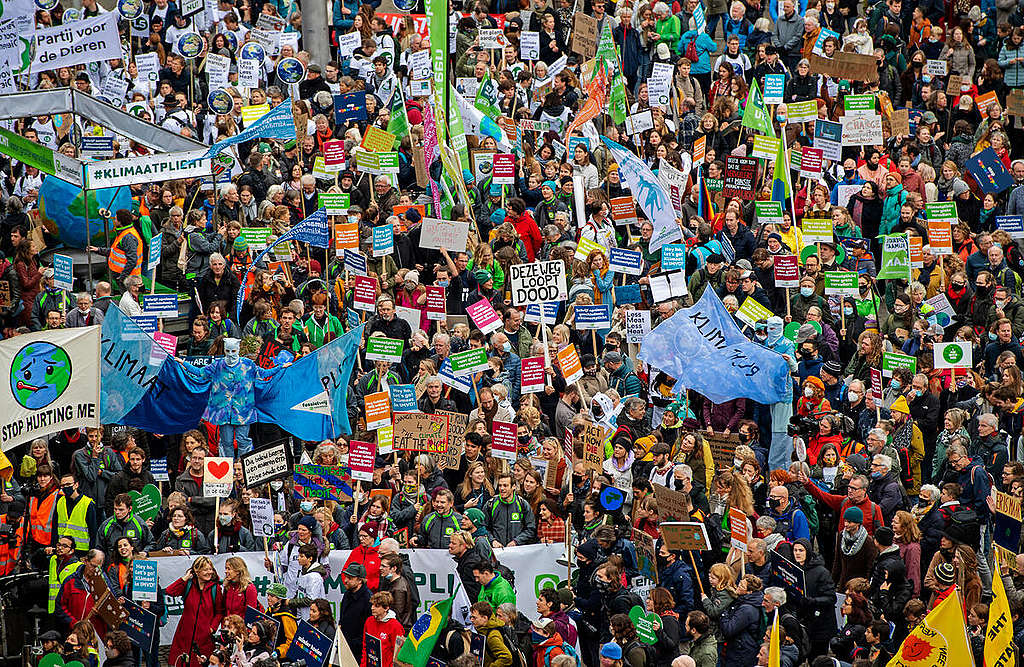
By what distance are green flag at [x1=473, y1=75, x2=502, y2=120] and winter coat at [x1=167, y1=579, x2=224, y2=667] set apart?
772 cm

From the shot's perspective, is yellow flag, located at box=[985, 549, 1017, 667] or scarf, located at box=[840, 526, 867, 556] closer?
yellow flag, located at box=[985, 549, 1017, 667]

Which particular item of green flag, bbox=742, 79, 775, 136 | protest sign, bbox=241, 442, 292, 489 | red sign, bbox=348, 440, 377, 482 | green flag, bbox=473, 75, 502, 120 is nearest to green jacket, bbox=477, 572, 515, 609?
red sign, bbox=348, 440, 377, 482

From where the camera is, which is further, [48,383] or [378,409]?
[378,409]

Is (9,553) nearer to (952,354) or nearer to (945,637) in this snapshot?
(945,637)

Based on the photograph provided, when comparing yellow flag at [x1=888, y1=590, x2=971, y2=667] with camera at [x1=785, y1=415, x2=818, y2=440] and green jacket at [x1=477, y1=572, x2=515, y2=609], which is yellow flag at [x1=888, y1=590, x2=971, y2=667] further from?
camera at [x1=785, y1=415, x2=818, y2=440]

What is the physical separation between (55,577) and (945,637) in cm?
759

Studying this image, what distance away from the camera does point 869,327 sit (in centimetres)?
1919

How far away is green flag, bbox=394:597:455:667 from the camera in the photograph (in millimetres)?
14930

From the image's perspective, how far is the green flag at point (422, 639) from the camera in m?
14.9

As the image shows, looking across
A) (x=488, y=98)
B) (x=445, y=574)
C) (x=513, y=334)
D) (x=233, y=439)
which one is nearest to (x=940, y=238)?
(x=513, y=334)

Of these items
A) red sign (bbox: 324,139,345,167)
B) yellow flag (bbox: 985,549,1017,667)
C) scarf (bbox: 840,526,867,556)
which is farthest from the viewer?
red sign (bbox: 324,139,345,167)

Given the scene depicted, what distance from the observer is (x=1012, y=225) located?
20.5 m

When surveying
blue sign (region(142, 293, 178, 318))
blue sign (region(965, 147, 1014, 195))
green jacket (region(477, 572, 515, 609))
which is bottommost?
green jacket (region(477, 572, 515, 609))

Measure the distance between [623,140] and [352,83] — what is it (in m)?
3.19
